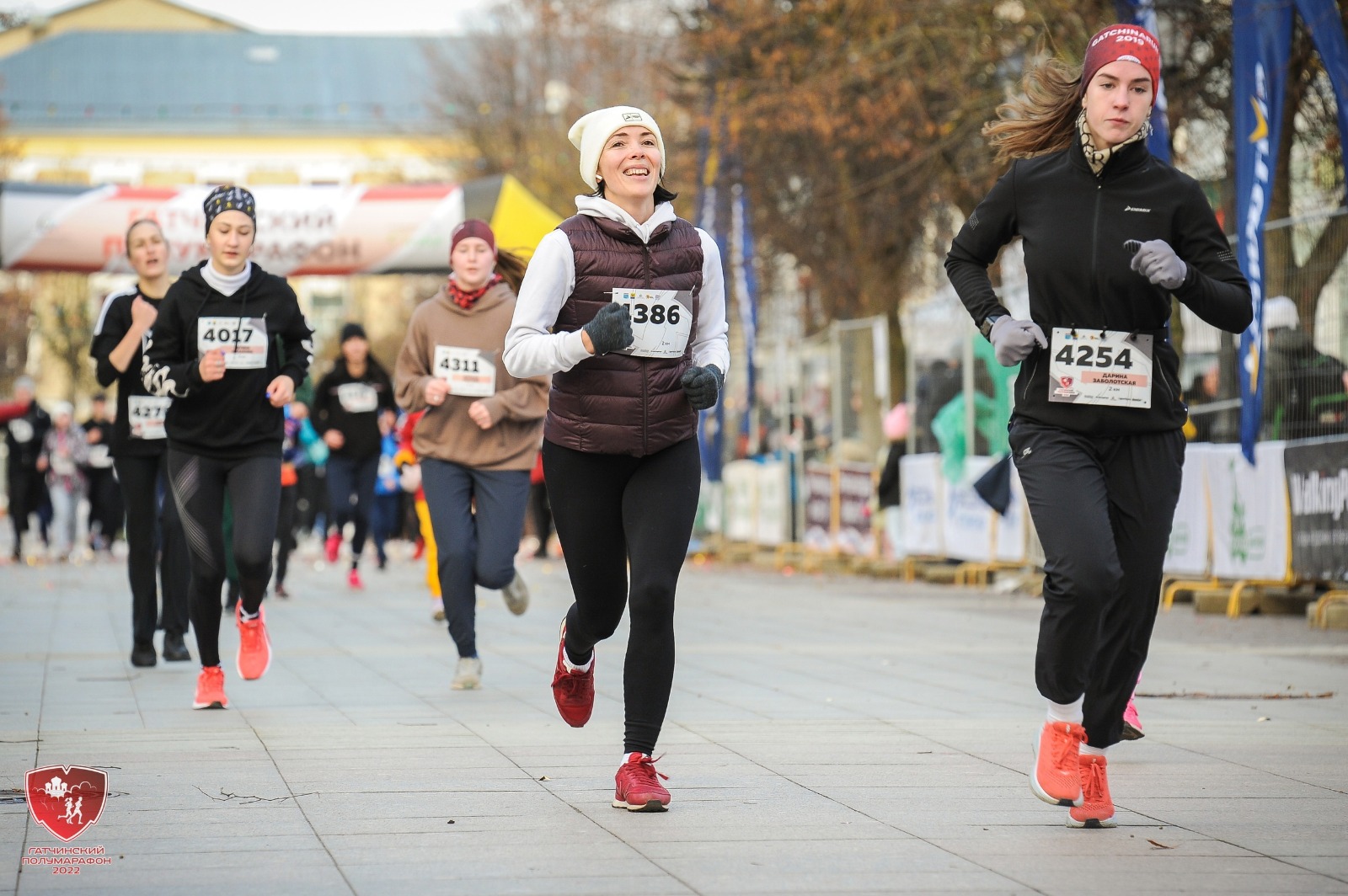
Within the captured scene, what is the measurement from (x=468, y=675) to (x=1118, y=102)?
4.64 meters

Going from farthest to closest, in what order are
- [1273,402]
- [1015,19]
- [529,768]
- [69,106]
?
[69,106], [1015,19], [1273,402], [529,768]

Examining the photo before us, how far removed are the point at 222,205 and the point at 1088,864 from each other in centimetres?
501

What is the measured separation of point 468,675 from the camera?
911 cm

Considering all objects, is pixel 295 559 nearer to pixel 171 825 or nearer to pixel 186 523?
pixel 186 523

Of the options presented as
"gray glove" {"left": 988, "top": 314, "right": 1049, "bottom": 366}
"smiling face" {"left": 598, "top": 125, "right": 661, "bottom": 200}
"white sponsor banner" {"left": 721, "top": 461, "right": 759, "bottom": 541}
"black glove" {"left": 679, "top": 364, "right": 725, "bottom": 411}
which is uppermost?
"smiling face" {"left": 598, "top": 125, "right": 661, "bottom": 200}

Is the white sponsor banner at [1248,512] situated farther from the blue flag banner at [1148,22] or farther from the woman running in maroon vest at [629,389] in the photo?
the woman running in maroon vest at [629,389]

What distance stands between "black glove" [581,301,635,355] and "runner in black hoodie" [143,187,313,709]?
119 inches

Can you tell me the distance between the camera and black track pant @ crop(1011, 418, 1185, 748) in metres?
5.41

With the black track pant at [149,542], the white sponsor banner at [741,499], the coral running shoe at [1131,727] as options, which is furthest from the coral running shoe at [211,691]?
the white sponsor banner at [741,499]

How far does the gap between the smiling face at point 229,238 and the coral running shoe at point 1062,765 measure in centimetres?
437

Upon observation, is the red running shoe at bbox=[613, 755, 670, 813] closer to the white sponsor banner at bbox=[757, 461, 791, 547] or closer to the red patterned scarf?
the red patterned scarf

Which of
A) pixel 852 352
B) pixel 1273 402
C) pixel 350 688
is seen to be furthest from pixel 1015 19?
pixel 350 688

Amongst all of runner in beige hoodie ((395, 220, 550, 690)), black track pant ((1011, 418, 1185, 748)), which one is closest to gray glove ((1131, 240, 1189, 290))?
black track pant ((1011, 418, 1185, 748))

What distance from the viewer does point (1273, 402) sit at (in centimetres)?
1327
